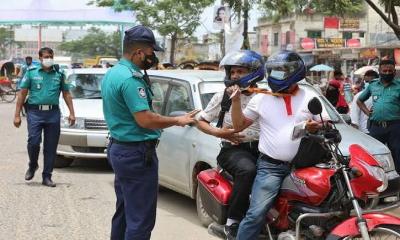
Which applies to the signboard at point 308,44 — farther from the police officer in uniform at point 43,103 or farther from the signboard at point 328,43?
the police officer in uniform at point 43,103

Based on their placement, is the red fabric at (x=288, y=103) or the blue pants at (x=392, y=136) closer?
the red fabric at (x=288, y=103)

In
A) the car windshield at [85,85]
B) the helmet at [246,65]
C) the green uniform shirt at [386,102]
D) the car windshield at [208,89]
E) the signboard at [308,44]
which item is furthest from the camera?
the signboard at [308,44]

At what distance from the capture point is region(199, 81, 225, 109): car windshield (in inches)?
281

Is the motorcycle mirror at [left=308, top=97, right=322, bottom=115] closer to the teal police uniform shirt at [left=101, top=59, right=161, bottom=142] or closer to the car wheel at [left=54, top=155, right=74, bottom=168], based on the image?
the teal police uniform shirt at [left=101, top=59, right=161, bottom=142]

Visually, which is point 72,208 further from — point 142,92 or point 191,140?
point 142,92

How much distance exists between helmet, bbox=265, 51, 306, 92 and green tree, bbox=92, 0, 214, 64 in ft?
87.1

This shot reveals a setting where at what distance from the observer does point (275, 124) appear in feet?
14.1

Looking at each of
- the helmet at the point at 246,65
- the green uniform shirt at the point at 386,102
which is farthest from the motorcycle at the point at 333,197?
the green uniform shirt at the point at 386,102

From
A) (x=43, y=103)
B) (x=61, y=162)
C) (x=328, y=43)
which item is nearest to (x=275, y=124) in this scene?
(x=43, y=103)

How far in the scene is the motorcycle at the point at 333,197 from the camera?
3.75 meters

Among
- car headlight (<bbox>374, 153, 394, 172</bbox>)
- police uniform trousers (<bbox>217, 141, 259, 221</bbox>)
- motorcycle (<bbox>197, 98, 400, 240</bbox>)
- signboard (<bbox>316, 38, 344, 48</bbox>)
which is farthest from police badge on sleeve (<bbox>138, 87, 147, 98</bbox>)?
signboard (<bbox>316, 38, 344, 48</bbox>)

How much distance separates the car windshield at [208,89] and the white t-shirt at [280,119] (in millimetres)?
2721

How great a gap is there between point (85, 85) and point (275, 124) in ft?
26.6

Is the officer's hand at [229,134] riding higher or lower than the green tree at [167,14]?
lower
